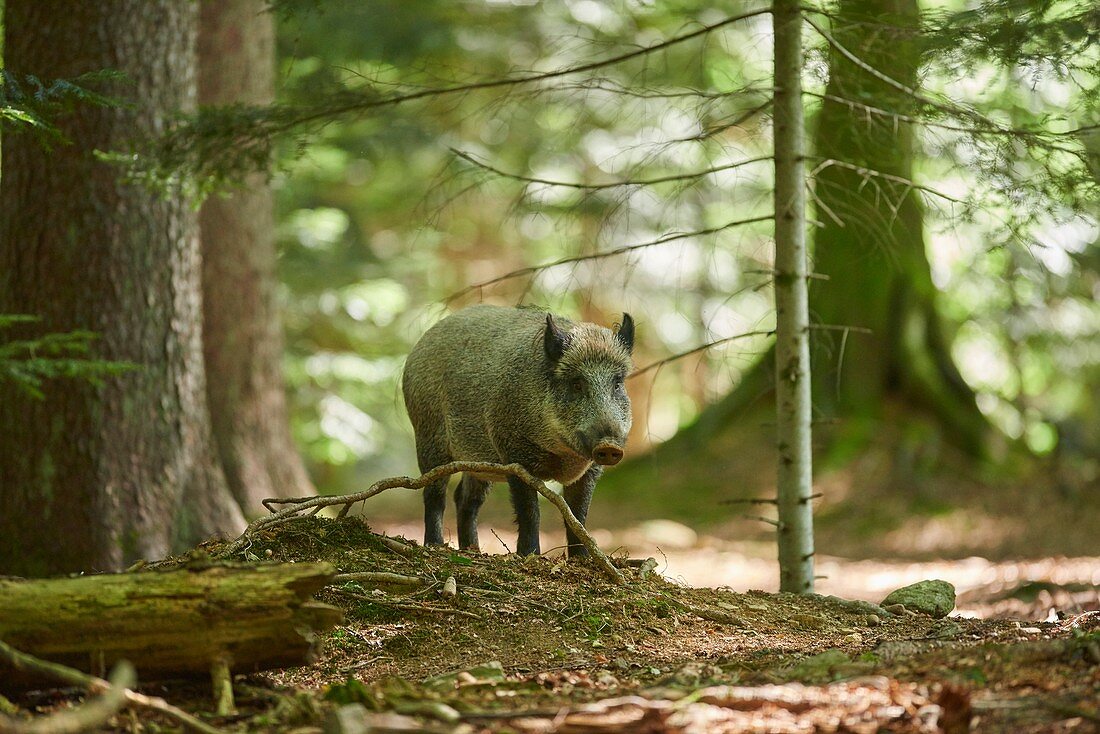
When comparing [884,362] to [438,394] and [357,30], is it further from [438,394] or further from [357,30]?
[357,30]

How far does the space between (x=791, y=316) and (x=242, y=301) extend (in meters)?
7.36

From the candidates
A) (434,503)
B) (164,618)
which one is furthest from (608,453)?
(164,618)

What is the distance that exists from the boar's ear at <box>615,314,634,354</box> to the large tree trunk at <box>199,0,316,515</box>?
606 centimetres

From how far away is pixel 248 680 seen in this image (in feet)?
13.8

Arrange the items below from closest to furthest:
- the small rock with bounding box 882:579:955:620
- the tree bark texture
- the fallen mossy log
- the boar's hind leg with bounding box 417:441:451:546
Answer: the fallen mossy log, the small rock with bounding box 882:579:955:620, the boar's hind leg with bounding box 417:441:451:546, the tree bark texture

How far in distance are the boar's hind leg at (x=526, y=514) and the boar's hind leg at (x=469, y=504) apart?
2.64ft

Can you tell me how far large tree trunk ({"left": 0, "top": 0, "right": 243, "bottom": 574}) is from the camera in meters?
7.33

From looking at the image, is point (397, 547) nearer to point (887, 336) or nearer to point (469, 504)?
point (469, 504)

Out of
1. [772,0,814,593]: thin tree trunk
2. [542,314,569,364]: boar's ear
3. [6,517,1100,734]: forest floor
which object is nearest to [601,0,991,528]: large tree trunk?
[772,0,814,593]: thin tree trunk

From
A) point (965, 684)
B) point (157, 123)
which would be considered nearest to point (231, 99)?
point (157, 123)

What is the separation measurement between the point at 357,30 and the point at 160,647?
622 inches

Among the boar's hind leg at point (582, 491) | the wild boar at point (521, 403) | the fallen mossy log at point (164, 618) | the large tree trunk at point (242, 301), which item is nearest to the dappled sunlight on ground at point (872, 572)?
the boar's hind leg at point (582, 491)

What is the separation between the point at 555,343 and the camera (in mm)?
6660

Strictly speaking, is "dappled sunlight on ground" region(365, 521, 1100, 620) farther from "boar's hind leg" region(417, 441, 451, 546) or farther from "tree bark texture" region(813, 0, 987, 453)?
"tree bark texture" region(813, 0, 987, 453)
